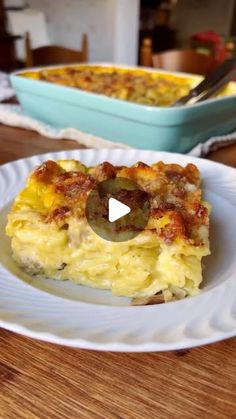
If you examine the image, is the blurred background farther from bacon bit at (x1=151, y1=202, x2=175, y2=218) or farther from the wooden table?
the wooden table

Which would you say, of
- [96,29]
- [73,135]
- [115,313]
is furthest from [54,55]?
[96,29]

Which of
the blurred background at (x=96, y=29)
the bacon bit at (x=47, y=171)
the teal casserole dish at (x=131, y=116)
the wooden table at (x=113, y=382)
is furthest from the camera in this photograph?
the blurred background at (x=96, y=29)

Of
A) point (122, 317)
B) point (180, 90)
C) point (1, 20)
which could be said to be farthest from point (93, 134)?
point (1, 20)

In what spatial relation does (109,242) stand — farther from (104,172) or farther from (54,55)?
(54,55)

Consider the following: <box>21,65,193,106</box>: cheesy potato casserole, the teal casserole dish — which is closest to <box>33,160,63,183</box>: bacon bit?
the teal casserole dish

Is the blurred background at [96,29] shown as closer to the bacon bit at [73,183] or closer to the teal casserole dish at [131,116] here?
the teal casserole dish at [131,116]

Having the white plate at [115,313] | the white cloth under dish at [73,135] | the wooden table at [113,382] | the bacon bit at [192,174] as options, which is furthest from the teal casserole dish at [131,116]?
the wooden table at [113,382]
